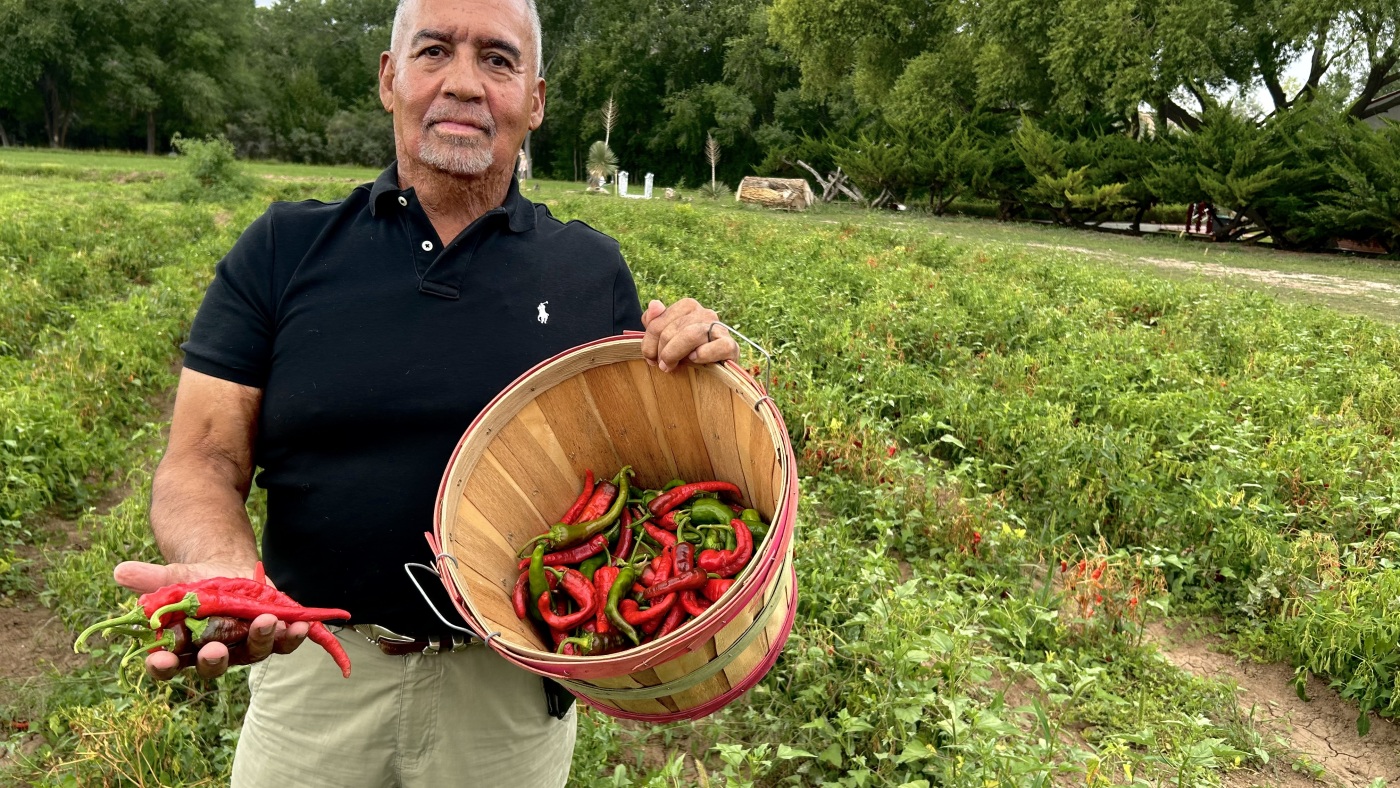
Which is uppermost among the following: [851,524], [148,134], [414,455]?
[148,134]

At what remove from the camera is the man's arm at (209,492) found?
155 cm

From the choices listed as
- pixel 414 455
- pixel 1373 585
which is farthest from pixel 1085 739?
pixel 414 455

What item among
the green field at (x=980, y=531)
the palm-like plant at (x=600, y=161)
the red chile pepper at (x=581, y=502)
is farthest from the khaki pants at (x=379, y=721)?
the palm-like plant at (x=600, y=161)

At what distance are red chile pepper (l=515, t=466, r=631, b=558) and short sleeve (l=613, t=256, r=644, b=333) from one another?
0.43m

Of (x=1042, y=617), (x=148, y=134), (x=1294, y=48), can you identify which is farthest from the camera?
(x=148, y=134)

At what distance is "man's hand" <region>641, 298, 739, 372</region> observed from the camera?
6.18 feet

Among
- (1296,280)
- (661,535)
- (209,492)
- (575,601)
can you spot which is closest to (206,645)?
(209,492)

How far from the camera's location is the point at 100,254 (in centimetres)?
1255

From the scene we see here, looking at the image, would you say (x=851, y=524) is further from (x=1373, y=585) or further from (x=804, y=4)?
(x=804, y=4)

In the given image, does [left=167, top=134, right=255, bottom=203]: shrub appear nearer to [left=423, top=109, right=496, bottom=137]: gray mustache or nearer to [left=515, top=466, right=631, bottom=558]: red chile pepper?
[left=423, top=109, right=496, bottom=137]: gray mustache

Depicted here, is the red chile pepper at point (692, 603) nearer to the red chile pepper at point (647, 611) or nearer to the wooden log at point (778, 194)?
the red chile pepper at point (647, 611)

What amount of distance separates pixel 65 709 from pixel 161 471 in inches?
83.7

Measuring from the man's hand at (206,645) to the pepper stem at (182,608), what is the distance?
0.05 meters

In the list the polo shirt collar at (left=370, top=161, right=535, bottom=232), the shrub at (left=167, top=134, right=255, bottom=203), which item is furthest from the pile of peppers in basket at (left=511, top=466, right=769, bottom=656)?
the shrub at (left=167, top=134, right=255, bottom=203)
